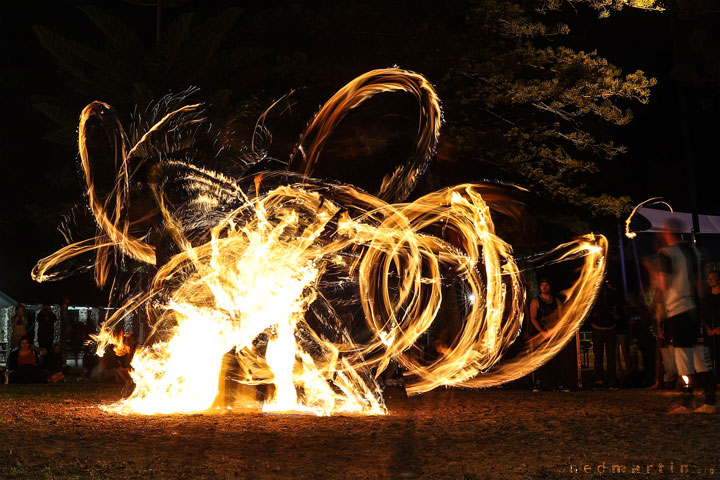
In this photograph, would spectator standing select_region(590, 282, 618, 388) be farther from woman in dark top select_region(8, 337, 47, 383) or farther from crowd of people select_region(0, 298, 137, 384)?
woman in dark top select_region(8, 337, 47, 383)

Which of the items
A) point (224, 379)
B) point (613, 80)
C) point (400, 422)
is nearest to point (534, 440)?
point (400, 422)

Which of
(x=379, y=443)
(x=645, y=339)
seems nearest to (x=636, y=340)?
(x=645, y=339)

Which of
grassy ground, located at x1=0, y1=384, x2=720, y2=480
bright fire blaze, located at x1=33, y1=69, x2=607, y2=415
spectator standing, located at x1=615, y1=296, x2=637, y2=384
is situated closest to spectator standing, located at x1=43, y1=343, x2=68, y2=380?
bright fire blaze, located at x1=33, y1=69, x2=607, y2=415

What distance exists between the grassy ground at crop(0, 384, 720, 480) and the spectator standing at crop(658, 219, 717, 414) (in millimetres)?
475

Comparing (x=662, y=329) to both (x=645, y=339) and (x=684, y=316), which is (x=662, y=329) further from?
(x=684, y=316)

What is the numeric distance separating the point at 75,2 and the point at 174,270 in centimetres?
1717

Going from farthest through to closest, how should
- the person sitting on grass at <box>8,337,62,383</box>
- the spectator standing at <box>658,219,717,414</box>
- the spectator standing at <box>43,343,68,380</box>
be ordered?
1. the spectator standing at <box>43,343,68,380</box>
2. the person sitting on grass at <box>8,337,62,383</box>
3. the spectator standing at <box>658,219,717,414</box>

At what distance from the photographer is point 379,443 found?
795 centimetres

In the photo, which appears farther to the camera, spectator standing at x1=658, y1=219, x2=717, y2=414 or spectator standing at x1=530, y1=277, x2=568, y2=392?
spectator standing at x1=530, y1=277, x2=568, y2=392

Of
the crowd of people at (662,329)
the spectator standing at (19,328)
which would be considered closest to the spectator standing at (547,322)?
the crowd of people at (662,329)

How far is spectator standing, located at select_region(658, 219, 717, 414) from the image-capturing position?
9.73 meters

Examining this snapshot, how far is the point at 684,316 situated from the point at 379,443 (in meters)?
3.94

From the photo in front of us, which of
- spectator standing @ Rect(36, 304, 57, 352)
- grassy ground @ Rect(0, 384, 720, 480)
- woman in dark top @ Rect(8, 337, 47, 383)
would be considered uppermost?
spectator standing @ Rect(36, 304, 57, 352)

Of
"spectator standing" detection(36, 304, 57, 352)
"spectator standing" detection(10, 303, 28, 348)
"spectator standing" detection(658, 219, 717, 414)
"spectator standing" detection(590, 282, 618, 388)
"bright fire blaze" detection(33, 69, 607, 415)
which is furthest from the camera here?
"spectator standing" detection(36, 304, 57, 352)
